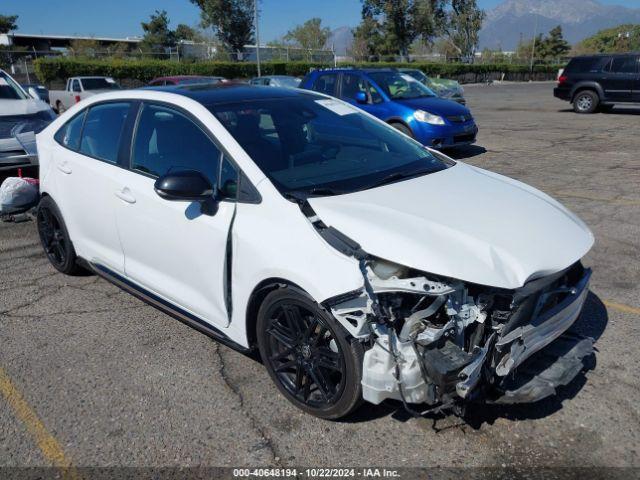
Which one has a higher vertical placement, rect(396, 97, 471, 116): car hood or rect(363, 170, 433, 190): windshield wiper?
rect(363, 170, 433, 190): windshield wiper

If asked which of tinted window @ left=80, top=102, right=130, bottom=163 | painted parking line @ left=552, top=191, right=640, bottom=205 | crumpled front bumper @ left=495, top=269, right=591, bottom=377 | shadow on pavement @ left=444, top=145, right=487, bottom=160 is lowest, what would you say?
shadow on pavement @ left=444, top=145, right=487, bottom=160

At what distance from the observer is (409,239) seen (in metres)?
2.55

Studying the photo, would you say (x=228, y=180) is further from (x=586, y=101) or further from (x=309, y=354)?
(x=586, y=101)

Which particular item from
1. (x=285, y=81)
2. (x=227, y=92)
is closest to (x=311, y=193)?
(x=227, y=92)

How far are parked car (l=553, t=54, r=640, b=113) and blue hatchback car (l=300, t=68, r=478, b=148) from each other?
8579mm

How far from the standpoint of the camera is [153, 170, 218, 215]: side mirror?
2.98 meters

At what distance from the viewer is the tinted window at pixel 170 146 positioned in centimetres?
331

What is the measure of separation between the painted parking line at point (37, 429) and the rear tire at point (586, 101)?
1820 centimetres

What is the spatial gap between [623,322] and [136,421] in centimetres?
322

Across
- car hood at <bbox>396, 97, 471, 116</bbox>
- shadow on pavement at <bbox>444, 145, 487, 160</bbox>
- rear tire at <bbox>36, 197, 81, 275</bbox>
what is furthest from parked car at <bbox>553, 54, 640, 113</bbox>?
rear tire at <bbox>36, 197, 81, 275</bbox>

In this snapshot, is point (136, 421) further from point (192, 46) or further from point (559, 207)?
point (192, 46)

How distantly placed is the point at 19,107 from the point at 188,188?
761cm

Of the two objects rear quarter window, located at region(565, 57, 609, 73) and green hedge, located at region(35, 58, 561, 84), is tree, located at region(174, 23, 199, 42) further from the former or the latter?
rear quarter window, located at region(565, 57, 609, 73)

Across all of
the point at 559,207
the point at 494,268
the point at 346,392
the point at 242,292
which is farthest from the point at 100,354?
the point at 559,207
